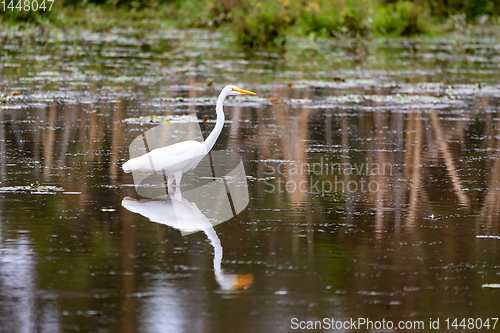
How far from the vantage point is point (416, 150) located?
12.9m

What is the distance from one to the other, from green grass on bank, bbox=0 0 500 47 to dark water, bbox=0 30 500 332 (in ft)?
48.1

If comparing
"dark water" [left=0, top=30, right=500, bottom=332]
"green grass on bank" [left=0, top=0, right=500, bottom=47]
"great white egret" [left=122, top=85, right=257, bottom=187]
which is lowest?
"dark water" [left=0, top=30, right=500, bottom=332]

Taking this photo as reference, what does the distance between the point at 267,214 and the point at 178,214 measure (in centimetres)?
81

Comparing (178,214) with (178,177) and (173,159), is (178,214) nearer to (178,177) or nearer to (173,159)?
(173,159)

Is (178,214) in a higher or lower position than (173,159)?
lower

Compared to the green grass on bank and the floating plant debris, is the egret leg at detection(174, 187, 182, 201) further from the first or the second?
the green grass on bank

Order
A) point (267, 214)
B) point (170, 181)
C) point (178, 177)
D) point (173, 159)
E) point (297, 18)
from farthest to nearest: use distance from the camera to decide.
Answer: point (297, 18) → point (170, 181) → point (178, 177) → point (173, 159) → point (267, 214)

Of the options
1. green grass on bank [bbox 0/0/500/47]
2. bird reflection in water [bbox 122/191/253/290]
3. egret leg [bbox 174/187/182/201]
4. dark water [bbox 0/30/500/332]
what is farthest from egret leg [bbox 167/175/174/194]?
green grass on bank [bbox 0/0/500/47]

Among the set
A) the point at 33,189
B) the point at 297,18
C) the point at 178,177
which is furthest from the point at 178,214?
the point at 297,18

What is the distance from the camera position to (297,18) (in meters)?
40.5

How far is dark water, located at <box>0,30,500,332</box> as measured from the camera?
6.24 metres

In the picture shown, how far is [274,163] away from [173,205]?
2733 mm

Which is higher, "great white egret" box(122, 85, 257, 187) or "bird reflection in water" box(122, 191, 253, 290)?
"great white egret" box(122, 85, 257, 187)

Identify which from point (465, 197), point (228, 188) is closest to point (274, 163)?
point (228, 188)
